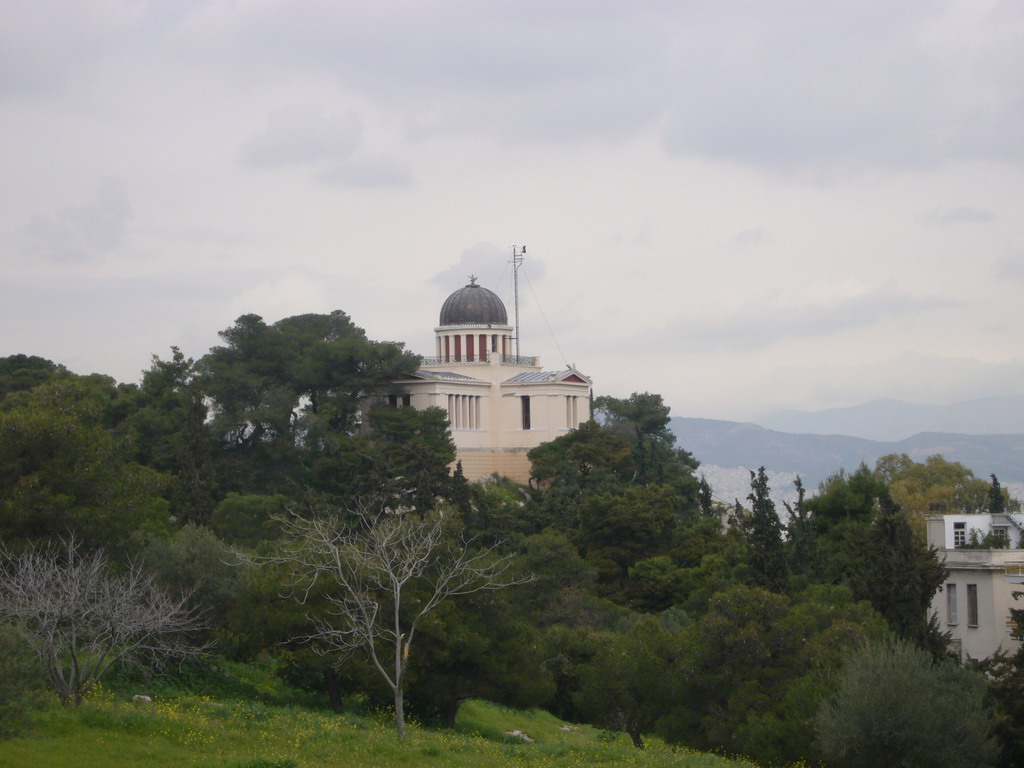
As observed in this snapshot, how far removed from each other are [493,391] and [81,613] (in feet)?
147

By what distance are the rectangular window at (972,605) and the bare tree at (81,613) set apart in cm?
2219

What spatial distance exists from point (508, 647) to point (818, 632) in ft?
22.6

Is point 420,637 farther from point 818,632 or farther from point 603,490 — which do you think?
point 603,490

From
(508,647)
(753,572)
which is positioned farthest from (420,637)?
(753,572)

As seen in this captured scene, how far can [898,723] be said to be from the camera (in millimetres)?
25969

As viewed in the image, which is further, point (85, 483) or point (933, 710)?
point (85, 483)

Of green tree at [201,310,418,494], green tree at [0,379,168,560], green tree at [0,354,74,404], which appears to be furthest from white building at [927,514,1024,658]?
green tree at [0,354,74,404]

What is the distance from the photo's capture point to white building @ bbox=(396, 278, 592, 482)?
69250mm

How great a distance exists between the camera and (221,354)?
204 ft

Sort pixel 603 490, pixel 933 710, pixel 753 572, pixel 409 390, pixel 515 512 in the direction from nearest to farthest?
pixel 933 710 → pixel 753 572 → pixel 515 512 → pixel 603 490 → pixel 409 390

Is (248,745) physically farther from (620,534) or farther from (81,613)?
(620,534)

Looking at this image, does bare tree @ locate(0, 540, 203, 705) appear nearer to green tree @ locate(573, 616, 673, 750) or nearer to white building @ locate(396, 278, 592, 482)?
green tree @ locate(573, 616, 673, 750)

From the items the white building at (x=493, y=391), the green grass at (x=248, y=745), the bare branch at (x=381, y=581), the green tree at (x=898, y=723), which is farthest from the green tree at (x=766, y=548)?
the white building at (x=493, y=391)

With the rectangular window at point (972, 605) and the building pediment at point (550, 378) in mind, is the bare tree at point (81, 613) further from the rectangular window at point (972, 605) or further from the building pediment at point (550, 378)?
the building pediment at point (550, 378)
